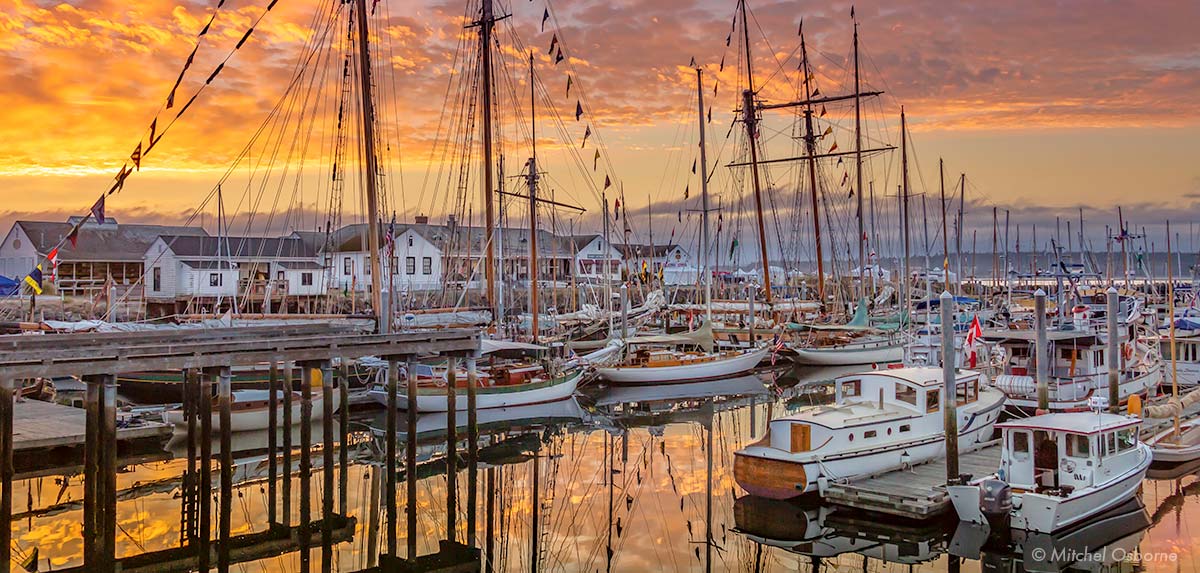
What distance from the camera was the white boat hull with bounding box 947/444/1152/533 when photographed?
21031 mm

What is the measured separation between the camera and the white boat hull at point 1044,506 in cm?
2103

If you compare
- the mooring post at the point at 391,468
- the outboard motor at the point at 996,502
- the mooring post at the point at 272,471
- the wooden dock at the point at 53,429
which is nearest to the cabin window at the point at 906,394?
the outboard motor at the point at 996,502

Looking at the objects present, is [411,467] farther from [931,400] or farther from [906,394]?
[931,400]

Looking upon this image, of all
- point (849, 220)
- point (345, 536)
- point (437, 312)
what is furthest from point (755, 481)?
point (849, 220)

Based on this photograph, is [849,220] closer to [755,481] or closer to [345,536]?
[755,481]

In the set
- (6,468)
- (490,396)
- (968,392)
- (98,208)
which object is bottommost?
(490,396)

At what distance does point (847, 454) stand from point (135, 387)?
36.8 meters

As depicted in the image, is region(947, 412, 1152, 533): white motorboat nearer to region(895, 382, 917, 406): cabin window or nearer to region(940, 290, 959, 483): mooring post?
region(940, 290, 959, 483): mooring post

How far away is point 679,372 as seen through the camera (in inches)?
2076

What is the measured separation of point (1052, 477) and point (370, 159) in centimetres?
2525

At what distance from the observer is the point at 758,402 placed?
46.0 meters

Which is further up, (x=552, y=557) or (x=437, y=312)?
(x=437, y=312)

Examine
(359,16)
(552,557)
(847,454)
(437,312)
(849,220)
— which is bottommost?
(552,557)

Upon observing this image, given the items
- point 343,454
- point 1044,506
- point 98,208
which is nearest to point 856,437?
point 1044,506
